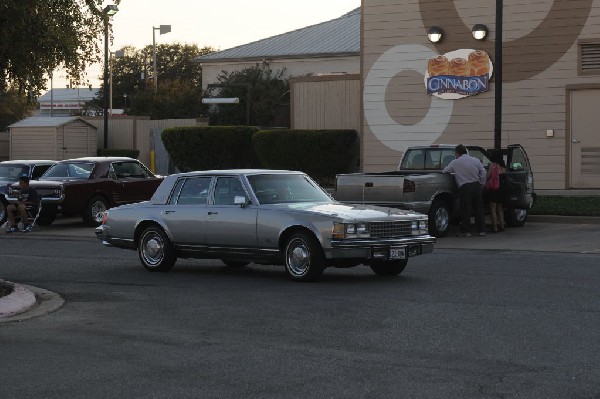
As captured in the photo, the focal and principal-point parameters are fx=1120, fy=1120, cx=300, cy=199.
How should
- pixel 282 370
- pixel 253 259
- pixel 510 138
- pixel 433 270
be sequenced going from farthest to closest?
pixel 510 138 → pixel 433 270 → pixel 253 259 → pixel 282 370

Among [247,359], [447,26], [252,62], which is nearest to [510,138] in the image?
[447,26]

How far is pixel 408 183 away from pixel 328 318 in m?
10.5

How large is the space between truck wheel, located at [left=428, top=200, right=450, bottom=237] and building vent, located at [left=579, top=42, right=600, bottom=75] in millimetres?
9271

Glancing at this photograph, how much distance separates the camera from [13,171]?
1169 inches

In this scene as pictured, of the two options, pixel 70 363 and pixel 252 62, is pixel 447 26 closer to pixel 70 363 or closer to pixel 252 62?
pixel 70 363

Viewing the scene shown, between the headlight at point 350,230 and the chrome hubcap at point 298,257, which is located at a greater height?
the headlight at point 350,230

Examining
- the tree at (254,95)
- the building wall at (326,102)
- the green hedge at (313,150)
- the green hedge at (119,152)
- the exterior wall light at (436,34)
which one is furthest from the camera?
the tree at (254,95)

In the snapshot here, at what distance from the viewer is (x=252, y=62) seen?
66875mm

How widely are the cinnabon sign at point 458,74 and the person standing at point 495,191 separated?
791cm

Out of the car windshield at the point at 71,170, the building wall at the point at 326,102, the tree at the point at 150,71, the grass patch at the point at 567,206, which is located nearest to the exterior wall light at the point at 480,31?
the grass patch at the point at 567,206

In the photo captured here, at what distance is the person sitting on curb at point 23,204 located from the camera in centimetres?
2627

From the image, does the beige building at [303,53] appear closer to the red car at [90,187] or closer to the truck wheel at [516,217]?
the red car at [90,187]

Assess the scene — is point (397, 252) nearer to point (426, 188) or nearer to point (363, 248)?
point (363, 248)

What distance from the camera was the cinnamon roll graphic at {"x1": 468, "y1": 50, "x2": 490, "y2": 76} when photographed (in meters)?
31.6
